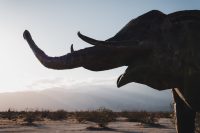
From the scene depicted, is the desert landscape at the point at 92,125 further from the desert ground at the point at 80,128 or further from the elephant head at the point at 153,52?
the elephant head at the point at 153,52

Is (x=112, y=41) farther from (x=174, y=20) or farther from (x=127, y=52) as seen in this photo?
(x=174, y=20)

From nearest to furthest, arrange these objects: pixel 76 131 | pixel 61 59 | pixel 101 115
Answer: pixel 61 59
pixel 76 131
pixel 101 115

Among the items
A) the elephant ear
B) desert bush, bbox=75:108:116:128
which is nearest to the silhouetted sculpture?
the elephant ear

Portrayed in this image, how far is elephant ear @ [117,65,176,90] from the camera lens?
3711 mm

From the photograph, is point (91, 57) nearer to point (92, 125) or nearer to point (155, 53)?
point (155, 53)

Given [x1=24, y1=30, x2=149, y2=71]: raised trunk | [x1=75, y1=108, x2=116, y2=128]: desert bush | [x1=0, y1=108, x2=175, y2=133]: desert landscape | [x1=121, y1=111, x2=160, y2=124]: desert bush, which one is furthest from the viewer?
[x1=121, y1=111, x2=160, y2=124]: desert bush

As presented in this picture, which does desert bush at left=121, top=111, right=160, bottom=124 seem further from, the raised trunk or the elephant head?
the raised trunk

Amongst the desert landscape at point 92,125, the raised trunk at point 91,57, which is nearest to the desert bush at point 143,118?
the desert landscape at point 92,125

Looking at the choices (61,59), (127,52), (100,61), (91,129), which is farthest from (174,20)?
(91,129)

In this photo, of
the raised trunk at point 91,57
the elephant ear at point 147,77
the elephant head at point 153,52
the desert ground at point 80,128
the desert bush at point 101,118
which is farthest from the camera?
the desert bush at point 101,118

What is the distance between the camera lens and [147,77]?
12.3 ft

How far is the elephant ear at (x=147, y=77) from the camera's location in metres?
3.71

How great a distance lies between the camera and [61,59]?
11.3 ft

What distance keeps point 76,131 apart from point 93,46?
14488mm
